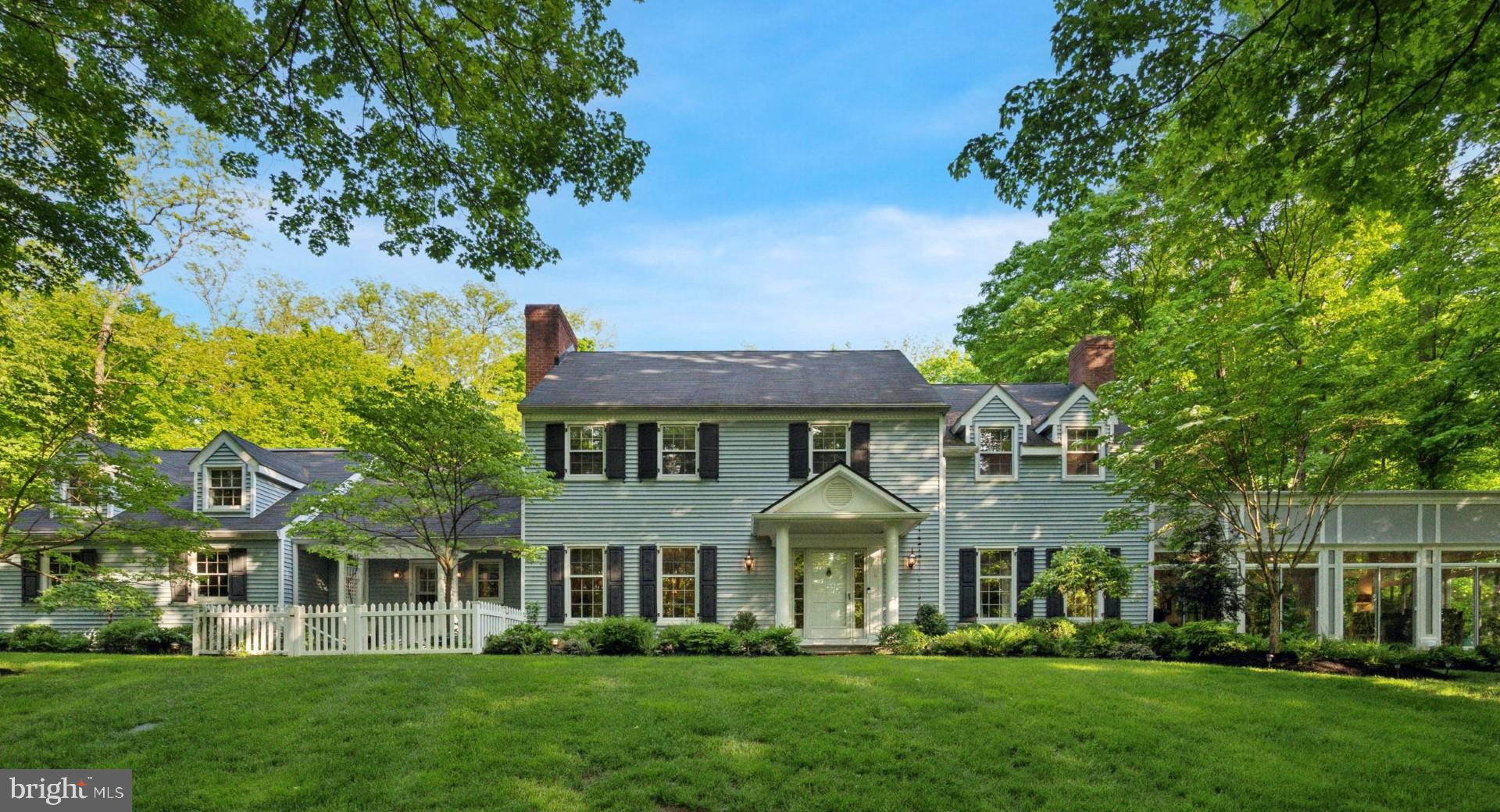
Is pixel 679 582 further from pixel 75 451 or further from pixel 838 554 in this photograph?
pixel 75 451

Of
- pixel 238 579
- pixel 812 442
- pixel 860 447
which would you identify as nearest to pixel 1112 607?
pixel 860 447

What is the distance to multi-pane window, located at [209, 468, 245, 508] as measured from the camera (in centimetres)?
1814

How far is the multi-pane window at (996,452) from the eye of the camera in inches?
682

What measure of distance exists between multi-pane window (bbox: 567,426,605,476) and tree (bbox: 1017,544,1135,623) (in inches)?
395

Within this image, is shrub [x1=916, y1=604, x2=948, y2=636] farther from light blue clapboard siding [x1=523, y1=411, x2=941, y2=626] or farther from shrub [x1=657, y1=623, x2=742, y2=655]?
shrub [x1=657, y1=623, x2=742, y2=655]

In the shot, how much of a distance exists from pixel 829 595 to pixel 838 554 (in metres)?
0.98

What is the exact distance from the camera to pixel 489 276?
27.6ft

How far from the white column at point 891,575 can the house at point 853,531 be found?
0.83 feet

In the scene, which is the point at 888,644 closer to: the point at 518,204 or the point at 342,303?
the point at 518,204

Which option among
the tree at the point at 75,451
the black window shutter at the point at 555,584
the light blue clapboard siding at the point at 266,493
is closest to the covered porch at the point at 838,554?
the black window shutter at the point at 555,584

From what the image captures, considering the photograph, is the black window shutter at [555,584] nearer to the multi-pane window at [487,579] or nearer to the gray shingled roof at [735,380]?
the multi-pane window at [487,579]

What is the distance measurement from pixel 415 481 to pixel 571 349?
7978 millimetres

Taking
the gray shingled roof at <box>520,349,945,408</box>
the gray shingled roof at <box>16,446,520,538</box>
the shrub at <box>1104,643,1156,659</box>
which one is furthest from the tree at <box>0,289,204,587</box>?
the shrub at <box>1104,643,1156,659</box>

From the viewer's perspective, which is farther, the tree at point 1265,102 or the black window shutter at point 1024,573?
the black window shutter at point 1024,573
